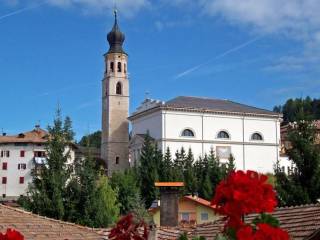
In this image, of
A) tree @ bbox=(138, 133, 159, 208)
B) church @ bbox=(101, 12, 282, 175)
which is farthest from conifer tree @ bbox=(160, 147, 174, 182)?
church @ bbox=(101, 12, 282, 175)

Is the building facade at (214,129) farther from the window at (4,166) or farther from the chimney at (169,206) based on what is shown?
the chimney at (169,206)

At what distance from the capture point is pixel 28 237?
11688 millimetres

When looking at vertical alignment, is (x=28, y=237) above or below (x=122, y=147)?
below

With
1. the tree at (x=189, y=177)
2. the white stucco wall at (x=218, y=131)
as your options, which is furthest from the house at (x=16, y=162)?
the tree at (x=189, y=177)

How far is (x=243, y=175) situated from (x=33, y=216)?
1177cm

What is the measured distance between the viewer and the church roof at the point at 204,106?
213 feet

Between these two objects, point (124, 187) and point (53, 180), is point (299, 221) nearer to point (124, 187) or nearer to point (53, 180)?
point (53, 180)

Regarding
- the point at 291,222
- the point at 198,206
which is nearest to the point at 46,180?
the point at 198,206

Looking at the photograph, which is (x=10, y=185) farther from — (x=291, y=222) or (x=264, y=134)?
(x=291, y=222)

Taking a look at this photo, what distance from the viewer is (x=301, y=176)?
21.4 meters

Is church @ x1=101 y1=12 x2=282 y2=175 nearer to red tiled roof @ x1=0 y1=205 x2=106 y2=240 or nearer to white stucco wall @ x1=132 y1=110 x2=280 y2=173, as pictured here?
white stucco wall @ x1=132 y1=110 x2=280 y2=173

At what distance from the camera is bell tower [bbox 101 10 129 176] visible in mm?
76062

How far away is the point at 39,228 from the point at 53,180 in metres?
13.2

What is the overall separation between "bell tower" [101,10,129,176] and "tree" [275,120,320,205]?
5387 cm
